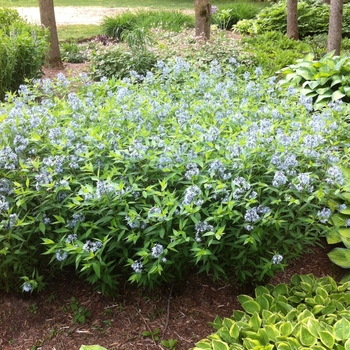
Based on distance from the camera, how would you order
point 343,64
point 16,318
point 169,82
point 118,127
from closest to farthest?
point 16,318
point 118,127
point 169,82
point 343,64

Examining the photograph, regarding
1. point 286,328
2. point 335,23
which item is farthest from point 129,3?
point 286,328

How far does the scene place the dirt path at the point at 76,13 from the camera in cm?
1667

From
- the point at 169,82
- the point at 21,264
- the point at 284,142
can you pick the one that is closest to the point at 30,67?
the point at 169,82

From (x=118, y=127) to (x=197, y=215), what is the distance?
1092 millimetres

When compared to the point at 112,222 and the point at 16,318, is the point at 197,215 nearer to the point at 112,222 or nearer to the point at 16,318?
the point at 112,222

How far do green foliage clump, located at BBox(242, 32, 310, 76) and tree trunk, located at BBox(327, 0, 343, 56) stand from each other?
0.69 m

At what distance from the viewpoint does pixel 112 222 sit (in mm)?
2643

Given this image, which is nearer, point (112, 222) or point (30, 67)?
point (112, 222)

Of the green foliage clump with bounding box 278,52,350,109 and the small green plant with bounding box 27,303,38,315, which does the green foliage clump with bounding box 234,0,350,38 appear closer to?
the green foliage clump with bounding box 278,52,350,109

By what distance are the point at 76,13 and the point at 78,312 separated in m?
18.1

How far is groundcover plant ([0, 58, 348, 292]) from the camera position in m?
2.62

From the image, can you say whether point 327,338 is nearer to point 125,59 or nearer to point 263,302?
point 263,302

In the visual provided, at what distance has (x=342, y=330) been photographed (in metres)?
2.29

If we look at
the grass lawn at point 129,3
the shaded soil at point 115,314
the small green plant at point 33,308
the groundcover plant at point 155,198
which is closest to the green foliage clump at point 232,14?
the grass lawn at point 129,3
